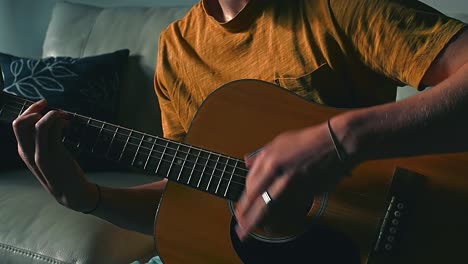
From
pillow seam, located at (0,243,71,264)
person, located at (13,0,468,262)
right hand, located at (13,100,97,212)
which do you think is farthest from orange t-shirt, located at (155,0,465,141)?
pillow seam, located at (0,243,71,264)

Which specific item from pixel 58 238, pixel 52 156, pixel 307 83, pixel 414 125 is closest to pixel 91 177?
pixel 58 238

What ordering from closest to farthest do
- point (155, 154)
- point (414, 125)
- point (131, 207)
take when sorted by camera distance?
1. point (414, 125)
2. point (155, 154)
3. point (131, 207)

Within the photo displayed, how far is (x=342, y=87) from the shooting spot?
99 centimetres

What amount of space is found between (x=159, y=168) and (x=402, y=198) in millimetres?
386

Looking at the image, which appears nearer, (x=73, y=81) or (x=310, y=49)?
(x=310, y=49)

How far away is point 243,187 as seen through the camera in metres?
0.89

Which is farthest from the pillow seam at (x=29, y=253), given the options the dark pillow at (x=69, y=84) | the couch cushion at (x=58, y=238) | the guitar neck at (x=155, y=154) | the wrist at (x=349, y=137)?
the wrist at (x=349, y=137)

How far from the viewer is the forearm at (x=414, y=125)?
715mm

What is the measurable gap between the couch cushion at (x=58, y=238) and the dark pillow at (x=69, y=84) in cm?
35

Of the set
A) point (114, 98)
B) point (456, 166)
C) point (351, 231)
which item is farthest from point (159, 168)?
point (114, 98)

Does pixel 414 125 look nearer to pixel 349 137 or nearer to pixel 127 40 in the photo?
pixel 349 137

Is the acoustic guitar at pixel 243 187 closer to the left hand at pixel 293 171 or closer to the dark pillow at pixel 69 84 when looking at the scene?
the left hand at pixel 293 171

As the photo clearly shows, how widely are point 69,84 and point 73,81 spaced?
18 mm

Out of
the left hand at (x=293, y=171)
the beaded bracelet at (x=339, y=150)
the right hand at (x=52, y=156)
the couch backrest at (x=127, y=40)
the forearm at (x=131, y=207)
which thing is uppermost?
the beaded bracelet at (x=339, y=150)
